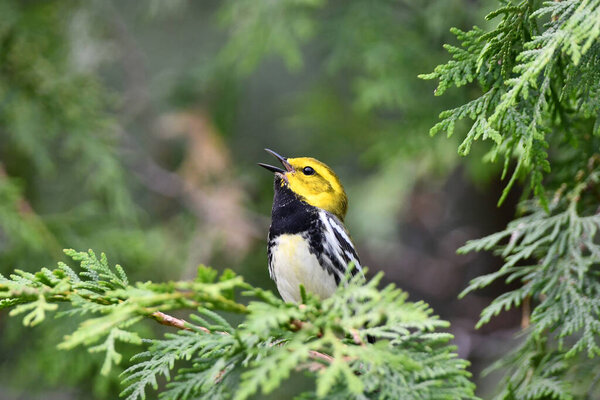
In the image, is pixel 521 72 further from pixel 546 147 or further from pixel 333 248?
pixel 333 248

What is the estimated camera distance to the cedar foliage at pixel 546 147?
1675mm

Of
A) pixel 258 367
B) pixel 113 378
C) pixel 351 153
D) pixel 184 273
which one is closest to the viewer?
pixel 258 367

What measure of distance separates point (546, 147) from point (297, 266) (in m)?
1.27

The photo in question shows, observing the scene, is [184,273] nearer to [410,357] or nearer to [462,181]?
[462,181]

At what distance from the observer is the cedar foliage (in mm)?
1675

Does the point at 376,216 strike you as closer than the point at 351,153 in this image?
Yes

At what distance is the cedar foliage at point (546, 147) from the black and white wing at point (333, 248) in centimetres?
60

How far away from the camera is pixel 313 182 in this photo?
3213 millimetres

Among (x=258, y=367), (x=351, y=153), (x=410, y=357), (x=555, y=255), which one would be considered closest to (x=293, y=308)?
(x=258, y=367)

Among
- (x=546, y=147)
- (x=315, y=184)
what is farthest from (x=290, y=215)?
(x=546, y=147)

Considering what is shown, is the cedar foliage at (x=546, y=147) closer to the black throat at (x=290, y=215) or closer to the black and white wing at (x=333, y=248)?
the black and white wing at (x=333, y=248)

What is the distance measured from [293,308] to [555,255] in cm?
133

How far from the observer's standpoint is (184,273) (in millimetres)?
4902

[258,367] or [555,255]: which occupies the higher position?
[555,255]
